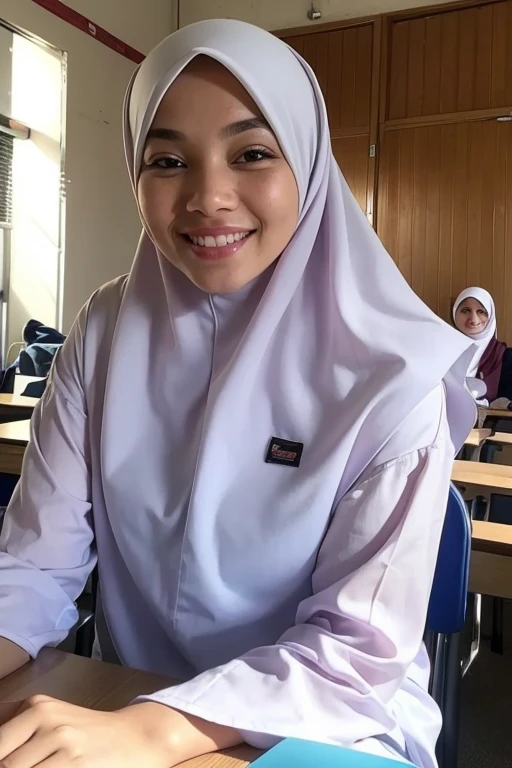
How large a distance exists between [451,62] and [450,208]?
1.12 m

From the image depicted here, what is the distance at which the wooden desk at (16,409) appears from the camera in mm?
3039

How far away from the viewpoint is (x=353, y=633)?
0.73 metres

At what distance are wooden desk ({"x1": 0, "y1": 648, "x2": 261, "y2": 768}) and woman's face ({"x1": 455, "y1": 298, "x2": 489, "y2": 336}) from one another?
14.7ft

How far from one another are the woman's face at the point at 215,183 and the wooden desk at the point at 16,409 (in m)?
2.32

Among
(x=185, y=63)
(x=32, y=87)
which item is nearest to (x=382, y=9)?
(x=32, y=87)

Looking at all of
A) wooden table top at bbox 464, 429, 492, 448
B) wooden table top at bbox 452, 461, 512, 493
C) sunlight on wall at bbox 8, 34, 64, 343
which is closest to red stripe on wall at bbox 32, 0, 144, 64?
sunlight on wall at bbox 8, 34, 64, 343

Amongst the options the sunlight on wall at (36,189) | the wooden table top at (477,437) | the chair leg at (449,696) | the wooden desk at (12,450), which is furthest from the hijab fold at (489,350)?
the chair leg at (449,696)

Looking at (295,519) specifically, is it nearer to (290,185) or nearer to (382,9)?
(290,185)

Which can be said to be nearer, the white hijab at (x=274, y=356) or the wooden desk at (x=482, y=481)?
the white hijab at (x=274, y=356)

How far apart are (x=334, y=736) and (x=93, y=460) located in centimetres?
49

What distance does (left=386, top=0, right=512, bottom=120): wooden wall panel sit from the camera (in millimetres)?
5238

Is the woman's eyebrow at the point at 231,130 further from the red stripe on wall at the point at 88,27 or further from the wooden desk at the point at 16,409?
the red stripe on wall at the point at 88,27

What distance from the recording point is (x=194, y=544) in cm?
85

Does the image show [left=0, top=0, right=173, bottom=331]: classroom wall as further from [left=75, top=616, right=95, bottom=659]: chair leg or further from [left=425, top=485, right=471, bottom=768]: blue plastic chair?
[left=425, top=485, right=471, bottom=768]: blue plastic chair
